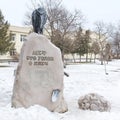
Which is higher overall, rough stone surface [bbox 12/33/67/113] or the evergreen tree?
the evergreen tree

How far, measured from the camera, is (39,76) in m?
8.86

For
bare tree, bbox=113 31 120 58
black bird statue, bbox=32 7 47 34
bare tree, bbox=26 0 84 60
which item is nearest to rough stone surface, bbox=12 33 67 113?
black bird statue, bbox=32 7 47 34

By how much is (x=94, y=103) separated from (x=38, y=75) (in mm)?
1725

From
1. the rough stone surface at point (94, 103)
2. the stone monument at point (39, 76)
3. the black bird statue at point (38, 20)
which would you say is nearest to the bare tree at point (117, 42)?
the black bird statue at point (38, 20)

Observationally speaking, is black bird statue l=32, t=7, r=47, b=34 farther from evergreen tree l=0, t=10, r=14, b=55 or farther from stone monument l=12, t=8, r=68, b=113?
evergreen tree l=0, t=10, r=14, b=55

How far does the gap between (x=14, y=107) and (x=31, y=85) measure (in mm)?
718

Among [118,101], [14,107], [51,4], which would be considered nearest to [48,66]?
[14,107]

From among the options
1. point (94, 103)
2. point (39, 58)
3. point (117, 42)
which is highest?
point (117, 42)

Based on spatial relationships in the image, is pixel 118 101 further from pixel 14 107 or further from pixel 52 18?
pixel 52 18

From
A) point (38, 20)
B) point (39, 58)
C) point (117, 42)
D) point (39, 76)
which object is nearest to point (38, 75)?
point (39, 76)

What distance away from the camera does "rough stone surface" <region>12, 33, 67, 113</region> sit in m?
8.66

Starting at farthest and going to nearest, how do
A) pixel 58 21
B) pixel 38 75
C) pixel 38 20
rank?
pixel 58 21 < pixel 38 20 < pixel 38 75

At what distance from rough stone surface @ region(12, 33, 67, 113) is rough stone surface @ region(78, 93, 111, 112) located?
1.90 ft

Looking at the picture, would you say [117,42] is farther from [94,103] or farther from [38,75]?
[38,75]
